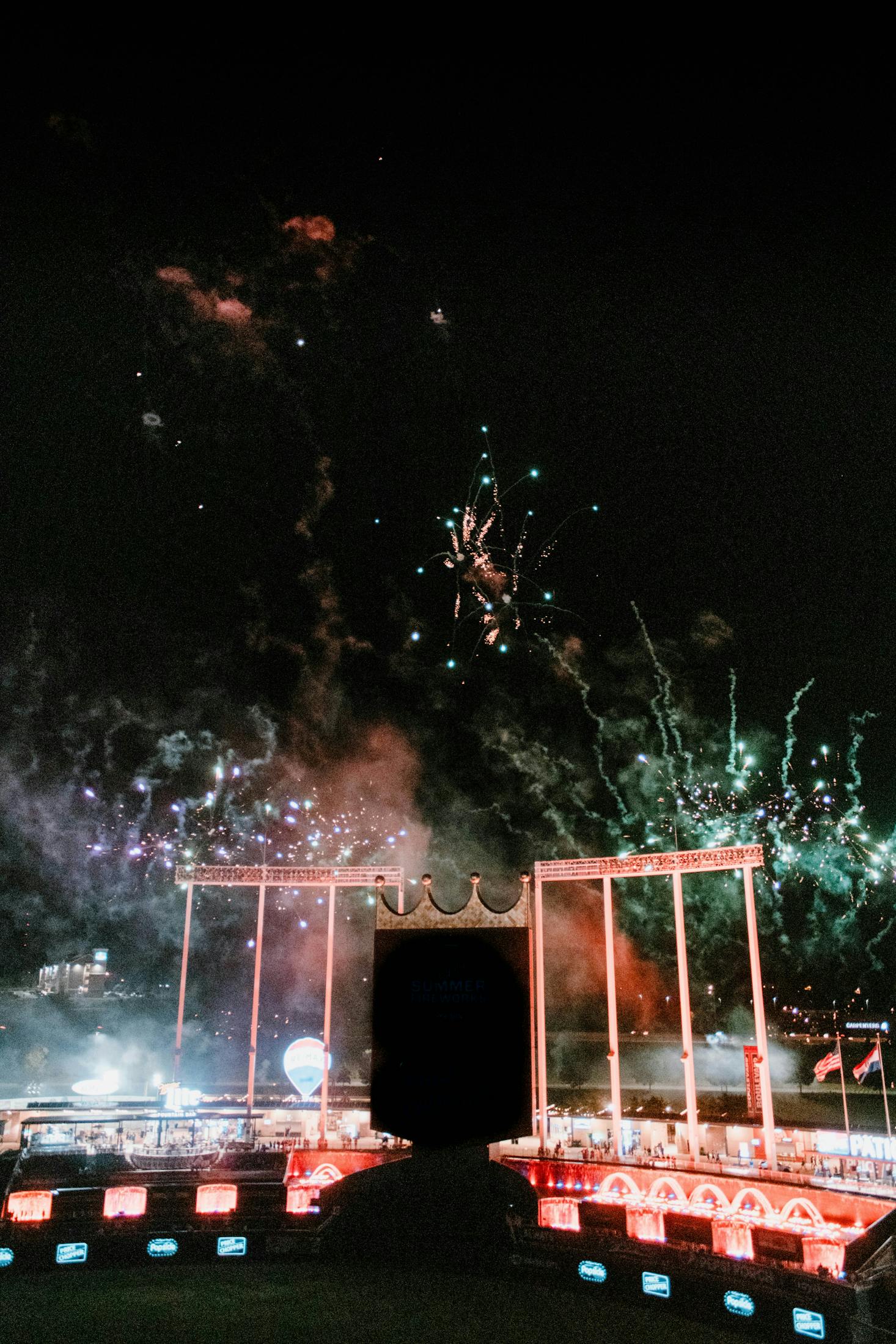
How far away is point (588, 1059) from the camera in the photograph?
203 feet

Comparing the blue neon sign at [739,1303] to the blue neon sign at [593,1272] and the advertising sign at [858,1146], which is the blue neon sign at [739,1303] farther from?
the advertising sign at [858,1146]

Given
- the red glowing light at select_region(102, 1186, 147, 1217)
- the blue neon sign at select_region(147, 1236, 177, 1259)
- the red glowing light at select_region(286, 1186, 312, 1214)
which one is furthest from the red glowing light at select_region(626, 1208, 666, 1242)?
the red glowing light at select_region(102, 1186, 147, 1217)

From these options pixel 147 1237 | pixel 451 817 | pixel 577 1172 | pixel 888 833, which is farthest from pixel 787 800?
pixel 147 1237

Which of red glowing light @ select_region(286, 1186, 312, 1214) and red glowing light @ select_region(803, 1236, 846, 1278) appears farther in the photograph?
red glowing light @ select_region(286, 1186, 312, 1214)

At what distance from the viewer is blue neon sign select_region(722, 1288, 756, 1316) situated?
51.8ft

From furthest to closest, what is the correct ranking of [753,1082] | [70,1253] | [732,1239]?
1. [753,1082]
2. [70,1253]
3. [732,1239]

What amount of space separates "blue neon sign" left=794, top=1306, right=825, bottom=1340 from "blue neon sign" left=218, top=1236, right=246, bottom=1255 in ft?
36.4

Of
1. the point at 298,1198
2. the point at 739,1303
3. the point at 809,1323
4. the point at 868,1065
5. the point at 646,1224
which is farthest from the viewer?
the point at 868,1065

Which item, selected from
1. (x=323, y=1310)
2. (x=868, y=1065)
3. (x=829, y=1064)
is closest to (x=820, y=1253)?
(x=323, y=1310)

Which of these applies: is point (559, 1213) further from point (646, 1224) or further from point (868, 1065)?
point (868, 1065)

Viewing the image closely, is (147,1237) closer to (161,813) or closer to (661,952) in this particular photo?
(161,813)

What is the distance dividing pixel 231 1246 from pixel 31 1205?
→ 14.7ft

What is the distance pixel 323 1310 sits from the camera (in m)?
16.1

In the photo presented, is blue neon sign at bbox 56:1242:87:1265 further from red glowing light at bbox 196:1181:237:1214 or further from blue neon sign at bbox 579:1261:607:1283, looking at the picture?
blue neon sign at bbox 579:1261:607:1283
